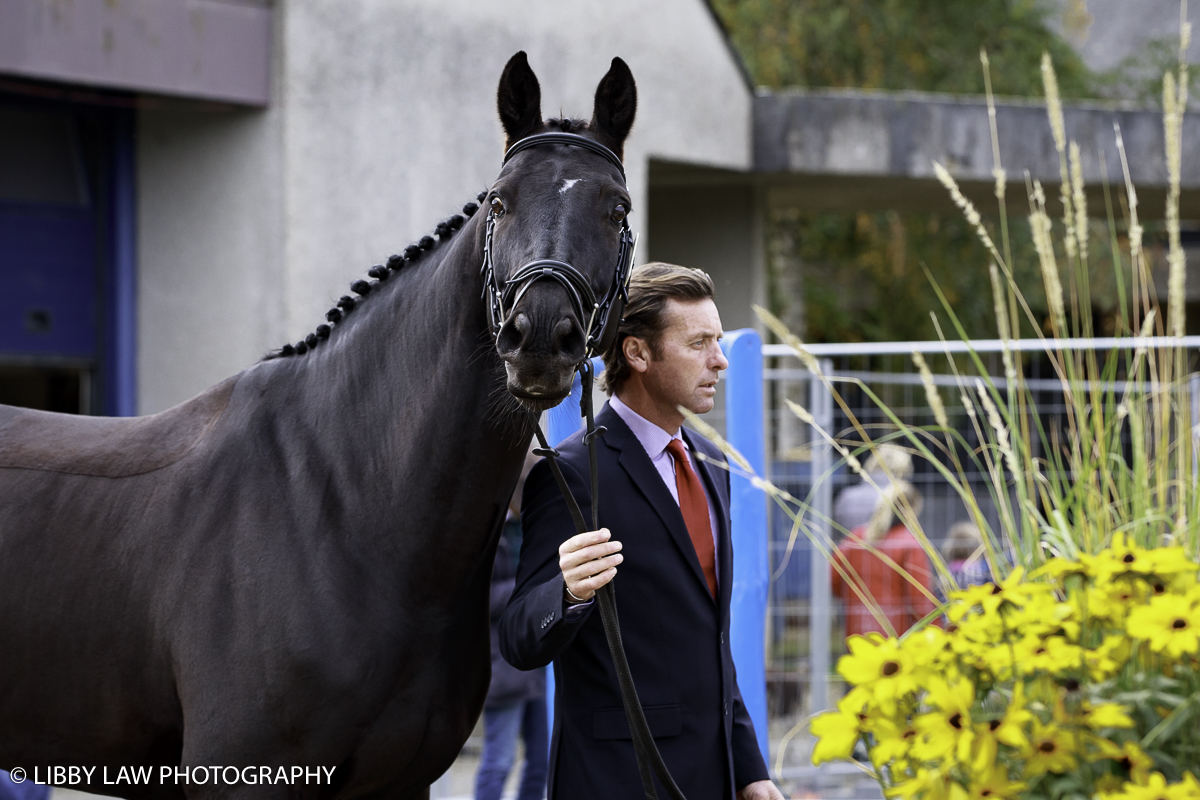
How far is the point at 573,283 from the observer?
6.52ft

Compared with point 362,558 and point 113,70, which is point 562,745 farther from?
point 113,70

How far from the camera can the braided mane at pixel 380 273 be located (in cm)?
252

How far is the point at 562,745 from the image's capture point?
2.38 meters

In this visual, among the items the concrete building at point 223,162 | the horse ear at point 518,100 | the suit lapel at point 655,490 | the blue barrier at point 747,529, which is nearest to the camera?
the horse ear at point 518,100

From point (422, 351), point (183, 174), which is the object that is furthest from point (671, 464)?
point (183, 174)

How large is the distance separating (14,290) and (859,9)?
11855mm

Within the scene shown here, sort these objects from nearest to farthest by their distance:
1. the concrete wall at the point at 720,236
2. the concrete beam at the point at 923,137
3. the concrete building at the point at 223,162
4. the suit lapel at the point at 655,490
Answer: the suit lapel at the point at 655,490, the concrete building at the point at 223,162, the concrete beam at the point at 923,137, the concrete wall at the point at 720,236

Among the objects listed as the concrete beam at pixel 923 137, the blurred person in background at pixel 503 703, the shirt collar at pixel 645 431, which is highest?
the concrete beam at pixel 923 137

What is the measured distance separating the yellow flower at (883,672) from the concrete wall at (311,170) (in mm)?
6252

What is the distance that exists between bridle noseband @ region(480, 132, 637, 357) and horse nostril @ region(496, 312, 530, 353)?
0.02 metres

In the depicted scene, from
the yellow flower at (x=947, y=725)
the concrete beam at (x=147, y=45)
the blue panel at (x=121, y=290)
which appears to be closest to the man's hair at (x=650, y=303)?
the yellow flower at (x=947, y=725)

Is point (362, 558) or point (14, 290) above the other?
point (14, 290)

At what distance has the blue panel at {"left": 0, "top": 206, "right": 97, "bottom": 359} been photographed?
7.59 meters

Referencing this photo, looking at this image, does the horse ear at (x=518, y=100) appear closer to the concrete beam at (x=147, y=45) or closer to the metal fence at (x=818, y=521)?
the metal fence at (x=818, y=521)
